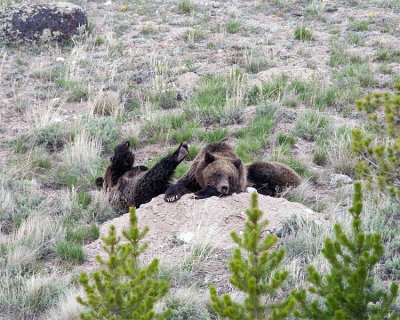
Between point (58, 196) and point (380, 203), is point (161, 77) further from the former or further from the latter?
point (380, 203)

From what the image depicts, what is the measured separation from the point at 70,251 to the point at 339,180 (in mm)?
4018

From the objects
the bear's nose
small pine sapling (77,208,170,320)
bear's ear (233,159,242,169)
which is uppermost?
small pine sapling (77,208,170,320)

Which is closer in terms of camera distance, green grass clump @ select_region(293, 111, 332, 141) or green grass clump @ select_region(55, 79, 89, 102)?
green grass clump @ select_region(293, 111, 332, 141)

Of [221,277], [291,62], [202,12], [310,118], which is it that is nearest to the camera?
[221,277]

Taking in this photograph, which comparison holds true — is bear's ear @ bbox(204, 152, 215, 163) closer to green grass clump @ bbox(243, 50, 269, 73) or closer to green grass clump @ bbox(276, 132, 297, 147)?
green grass clump @ bbox(276, 132, 297, 147)

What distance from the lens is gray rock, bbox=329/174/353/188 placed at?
31.5ft

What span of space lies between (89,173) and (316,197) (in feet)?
10.9

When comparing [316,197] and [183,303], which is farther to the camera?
[316,197]

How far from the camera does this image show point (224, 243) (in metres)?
7.40

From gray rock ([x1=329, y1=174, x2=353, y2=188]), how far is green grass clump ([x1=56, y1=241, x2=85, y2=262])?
3824 millimetres

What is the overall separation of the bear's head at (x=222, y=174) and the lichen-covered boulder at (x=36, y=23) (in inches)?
331

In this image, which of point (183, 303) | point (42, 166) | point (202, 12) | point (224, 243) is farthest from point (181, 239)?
point (202, 12)

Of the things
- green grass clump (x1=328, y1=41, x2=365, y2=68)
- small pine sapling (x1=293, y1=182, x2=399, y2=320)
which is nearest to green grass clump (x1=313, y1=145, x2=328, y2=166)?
green grass clump (x1=328, y1=41, x2=365, y2=68)

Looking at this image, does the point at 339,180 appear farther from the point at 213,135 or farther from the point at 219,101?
the point at 219,101
